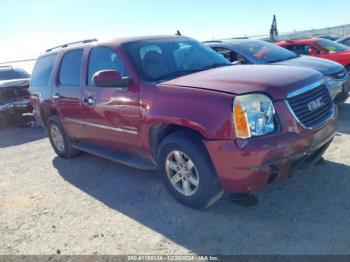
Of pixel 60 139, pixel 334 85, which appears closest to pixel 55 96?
pixel 60 139

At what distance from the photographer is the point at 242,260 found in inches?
118

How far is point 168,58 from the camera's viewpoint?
453 cm

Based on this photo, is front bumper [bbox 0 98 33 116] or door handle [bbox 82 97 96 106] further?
front bumper [bbox 0 98 33 116]

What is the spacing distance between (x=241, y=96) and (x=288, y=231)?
4.29 feet

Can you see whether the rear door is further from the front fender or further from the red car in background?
the red car in background

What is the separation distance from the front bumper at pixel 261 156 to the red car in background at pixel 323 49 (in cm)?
722

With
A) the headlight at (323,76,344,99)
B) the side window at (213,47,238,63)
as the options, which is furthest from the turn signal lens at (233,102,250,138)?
the side window at (213,47,238,63)

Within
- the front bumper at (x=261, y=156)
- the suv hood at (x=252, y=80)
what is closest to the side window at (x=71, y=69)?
the suv hood at (x=252, y=80)

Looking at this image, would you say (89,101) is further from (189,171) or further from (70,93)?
(189,171)

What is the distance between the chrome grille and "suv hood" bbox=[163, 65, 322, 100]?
0.10m

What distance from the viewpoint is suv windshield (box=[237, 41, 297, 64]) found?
7355 mm

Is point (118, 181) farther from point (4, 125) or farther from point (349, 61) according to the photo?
point (349, 61)

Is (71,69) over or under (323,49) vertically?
over

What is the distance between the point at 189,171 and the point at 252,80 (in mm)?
1116
